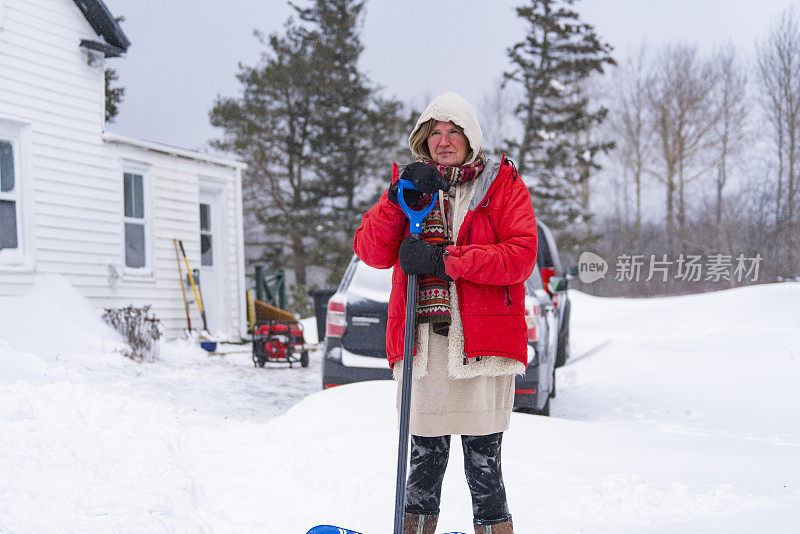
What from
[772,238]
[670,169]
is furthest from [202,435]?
[670,169]

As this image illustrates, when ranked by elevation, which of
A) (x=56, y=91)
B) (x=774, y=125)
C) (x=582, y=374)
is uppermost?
(x=774, y=125)

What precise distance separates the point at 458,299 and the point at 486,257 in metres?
0.26

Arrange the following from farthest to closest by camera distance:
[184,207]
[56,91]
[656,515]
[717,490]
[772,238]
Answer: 1. [772,238]
2. [184,207]
3. [56,91]
4. [717,490]
5. [656,515]

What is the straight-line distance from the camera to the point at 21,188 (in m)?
10.6

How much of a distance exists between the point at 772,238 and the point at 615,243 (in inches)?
324

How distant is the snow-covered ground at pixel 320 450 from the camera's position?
332 cm

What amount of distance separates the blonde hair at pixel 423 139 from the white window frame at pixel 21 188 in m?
9.54

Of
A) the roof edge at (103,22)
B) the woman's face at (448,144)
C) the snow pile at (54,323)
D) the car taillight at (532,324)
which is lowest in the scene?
the snow pile at (54,323)

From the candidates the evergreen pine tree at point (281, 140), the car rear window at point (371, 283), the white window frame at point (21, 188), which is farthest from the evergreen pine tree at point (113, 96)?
the car rear window at point (371, 283)

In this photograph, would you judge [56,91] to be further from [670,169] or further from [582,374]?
[670,169]

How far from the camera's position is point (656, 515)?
3.28 meters

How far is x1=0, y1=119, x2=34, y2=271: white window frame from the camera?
10.5 metres

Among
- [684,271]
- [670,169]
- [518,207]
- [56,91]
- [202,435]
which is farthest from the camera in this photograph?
[670,169]

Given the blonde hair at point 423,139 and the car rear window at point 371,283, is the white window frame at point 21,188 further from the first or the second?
the blonde hair at point 423,139
